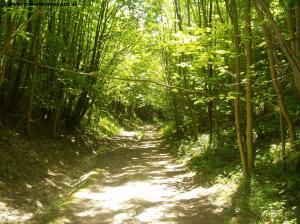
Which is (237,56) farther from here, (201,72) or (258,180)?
(201,72)

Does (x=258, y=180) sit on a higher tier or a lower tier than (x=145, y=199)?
higher

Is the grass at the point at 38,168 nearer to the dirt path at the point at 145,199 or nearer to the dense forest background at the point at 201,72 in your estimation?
the dense forest background at the point at 201,72

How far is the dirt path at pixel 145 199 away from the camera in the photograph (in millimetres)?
7184

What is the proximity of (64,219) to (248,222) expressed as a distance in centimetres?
342

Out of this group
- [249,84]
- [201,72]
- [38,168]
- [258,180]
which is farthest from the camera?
[201,72]

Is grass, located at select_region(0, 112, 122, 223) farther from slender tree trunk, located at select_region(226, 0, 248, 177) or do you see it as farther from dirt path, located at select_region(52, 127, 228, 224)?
slender tree trunk, located at select_region(226, 0, 248, 177)

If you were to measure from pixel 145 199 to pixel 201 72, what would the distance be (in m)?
4.63

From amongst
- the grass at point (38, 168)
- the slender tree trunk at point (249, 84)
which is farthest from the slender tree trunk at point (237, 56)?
the grass at point (38, 168)

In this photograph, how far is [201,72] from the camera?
1135 centimetres

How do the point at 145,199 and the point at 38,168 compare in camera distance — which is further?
the point at 38,168

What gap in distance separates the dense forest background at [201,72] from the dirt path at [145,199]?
76cm

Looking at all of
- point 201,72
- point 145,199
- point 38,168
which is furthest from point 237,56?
point 38,168

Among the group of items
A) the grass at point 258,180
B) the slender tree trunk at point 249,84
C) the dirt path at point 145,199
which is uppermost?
the slender tree trunk at point 249,84

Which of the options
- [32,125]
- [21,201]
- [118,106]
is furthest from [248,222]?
[118,106]
